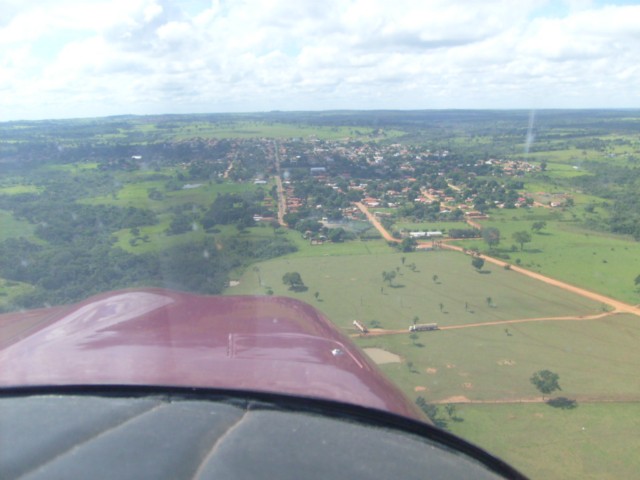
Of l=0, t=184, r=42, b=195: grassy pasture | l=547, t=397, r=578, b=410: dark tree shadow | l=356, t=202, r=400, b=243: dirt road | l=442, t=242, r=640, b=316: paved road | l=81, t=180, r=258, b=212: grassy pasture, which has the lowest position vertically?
l=442, t=242, r=640, b=316: paved road

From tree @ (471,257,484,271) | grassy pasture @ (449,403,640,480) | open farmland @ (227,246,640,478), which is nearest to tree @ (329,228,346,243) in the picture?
open farmland @ (227,246,640,478)

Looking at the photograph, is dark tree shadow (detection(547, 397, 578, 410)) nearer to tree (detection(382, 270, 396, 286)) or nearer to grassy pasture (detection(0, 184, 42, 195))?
tree (detection(382, 270, 396, 286))

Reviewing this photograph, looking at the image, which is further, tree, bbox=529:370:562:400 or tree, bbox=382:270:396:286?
tree, bbox=382:270:396:286

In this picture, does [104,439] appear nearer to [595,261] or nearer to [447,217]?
[595,261]

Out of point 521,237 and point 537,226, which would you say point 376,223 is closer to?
point 521,237

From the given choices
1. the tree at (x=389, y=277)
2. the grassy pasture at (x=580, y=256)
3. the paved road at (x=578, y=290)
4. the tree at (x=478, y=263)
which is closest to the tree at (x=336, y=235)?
the tree at (x=389, y=277)

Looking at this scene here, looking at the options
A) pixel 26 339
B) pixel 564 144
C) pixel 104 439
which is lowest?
pixel 564 144

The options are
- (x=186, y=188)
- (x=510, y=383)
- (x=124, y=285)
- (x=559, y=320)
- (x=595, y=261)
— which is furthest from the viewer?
(x=186, y=188)

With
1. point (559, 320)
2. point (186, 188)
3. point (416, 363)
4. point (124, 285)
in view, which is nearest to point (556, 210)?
point (559, 320)

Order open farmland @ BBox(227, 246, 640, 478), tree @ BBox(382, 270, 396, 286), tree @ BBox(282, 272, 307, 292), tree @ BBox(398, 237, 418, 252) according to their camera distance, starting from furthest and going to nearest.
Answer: tree @ BBox(398, 237, 418, 252) < tree @ BBox(382, 270, 396, 286) < tree @ BBox(282, 272, 307, 292) < open farmland @ BBox(227, 246, 640, 478)
